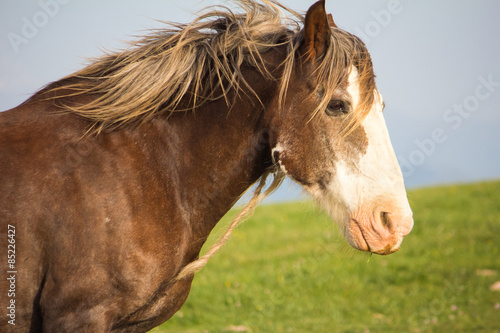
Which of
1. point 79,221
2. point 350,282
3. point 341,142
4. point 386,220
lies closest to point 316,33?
point 341,142

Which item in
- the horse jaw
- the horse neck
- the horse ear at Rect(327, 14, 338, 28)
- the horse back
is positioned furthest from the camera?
the horse ear at Rect(327, 14, 338, 28)

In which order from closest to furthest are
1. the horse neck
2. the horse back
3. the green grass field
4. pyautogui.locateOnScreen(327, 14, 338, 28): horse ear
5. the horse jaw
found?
the horse back
the horse jaw
the horse neck
pyautogui.locateOnScreen(327, 14, 338, 28): horse ear
the green grass field

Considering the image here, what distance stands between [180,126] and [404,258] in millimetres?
9010

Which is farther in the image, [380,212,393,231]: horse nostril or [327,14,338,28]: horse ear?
[327,14,338,28]: horse ear

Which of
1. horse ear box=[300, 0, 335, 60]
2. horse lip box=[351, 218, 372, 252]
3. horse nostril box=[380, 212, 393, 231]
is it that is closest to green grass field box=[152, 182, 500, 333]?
horse lip box=[351, 218, 372, 252]

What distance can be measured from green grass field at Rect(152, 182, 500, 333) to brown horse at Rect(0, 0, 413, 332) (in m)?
3.19

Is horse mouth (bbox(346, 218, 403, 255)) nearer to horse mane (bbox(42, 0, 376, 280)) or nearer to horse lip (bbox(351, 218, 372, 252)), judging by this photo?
horse lip (bbox(351, 218, 372, 252))

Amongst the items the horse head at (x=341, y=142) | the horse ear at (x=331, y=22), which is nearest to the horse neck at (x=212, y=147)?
the horse head at (x=341, y=142)

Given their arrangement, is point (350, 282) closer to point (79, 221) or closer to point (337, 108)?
point (337, 108)

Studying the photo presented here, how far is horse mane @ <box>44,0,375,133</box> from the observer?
3100 millimetres

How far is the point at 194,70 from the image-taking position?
3.28 metres

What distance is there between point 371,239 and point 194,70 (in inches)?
60.1

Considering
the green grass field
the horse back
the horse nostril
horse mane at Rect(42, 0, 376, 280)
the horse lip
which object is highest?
horse mane at Rect(42, 0, 376, 280)

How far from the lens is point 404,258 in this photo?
36.4 ft
